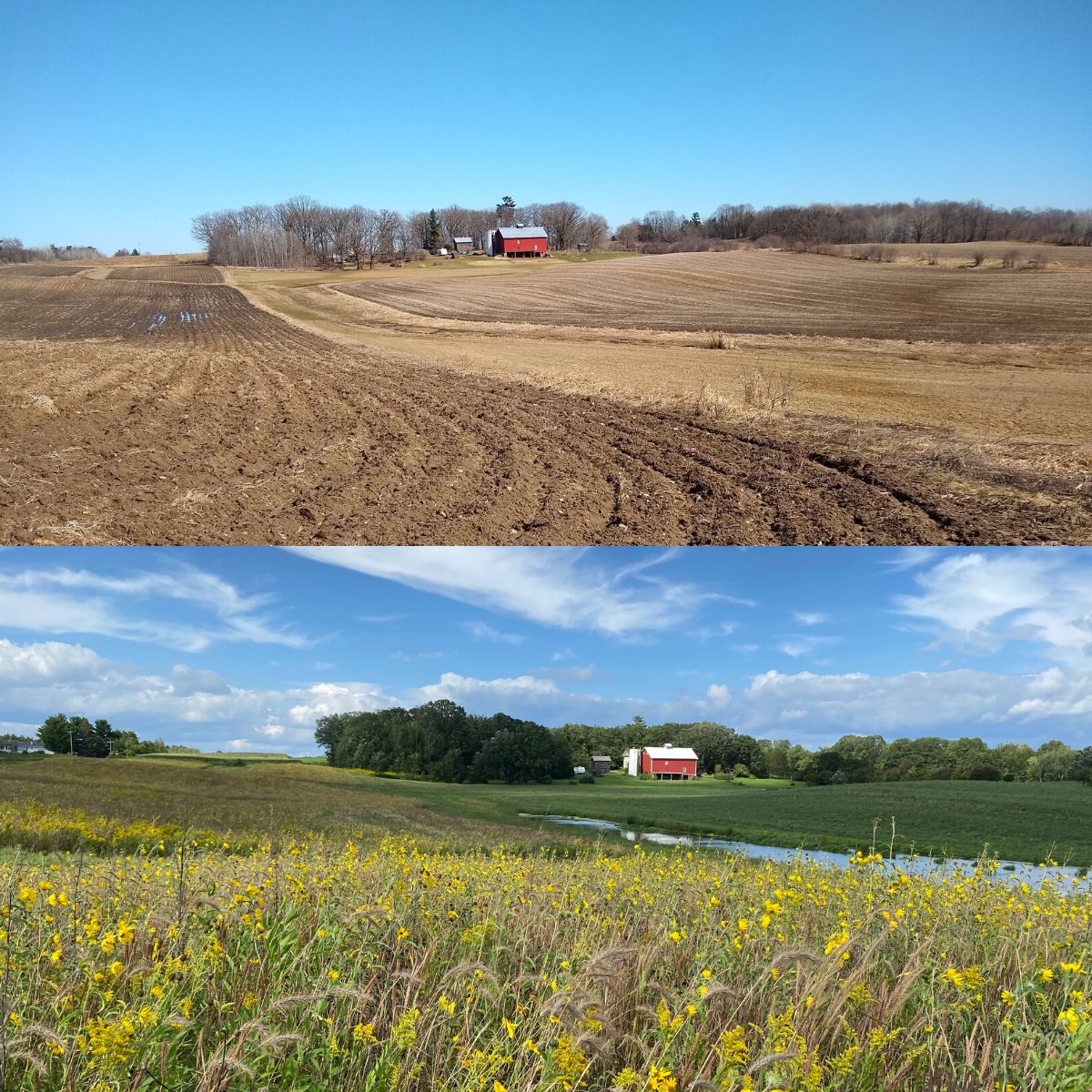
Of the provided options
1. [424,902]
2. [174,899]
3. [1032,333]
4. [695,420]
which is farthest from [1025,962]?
[1032,333]

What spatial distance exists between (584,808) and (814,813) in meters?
6.90

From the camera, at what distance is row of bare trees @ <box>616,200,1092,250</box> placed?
329ft

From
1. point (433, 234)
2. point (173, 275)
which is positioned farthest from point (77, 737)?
point (433, 234)

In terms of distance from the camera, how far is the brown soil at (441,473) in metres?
13.1

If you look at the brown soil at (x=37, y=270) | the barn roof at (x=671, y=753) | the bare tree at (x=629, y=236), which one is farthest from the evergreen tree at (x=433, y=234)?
the barn roof at (x=671, y=753)

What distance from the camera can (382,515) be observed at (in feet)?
44.4

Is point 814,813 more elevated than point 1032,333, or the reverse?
point 1032,333

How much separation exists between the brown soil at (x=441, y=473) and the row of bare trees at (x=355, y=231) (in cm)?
10910

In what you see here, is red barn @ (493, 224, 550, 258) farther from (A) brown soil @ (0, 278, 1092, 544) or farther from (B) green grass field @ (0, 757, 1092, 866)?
(A) brown soil @ (0, 278, 1092, 544)

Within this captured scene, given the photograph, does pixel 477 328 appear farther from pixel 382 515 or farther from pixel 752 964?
pixel 752 964

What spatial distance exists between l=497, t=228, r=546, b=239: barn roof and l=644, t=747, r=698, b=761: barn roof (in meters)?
94.1

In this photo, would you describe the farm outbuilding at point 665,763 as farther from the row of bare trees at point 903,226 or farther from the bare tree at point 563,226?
the bare tree at point 563,226

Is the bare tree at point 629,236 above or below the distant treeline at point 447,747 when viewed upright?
above

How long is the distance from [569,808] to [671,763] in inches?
1046
